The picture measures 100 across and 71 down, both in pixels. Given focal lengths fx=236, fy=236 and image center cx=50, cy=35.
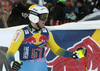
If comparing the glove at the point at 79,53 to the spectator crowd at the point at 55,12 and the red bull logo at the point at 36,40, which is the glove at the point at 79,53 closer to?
the red bull logo at the point at 36,40

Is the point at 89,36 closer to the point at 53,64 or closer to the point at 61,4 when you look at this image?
the point at 53,64

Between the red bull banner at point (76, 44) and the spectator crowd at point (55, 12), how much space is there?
4.52 feet

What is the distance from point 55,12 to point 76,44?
9.40ft

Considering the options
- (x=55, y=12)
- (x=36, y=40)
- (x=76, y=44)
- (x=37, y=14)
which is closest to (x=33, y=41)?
(x=36, y=40)

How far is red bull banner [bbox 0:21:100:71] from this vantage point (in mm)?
4418

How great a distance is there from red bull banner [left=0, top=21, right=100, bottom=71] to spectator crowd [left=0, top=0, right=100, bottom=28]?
1.38 m

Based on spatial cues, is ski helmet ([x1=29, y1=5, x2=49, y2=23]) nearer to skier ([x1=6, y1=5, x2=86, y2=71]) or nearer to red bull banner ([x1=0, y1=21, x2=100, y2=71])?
skier ([x1=6, y1=5, x2=86, y2=71])

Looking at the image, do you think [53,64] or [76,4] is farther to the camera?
[76,4]

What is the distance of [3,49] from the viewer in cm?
450

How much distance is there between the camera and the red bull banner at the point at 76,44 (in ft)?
14.5

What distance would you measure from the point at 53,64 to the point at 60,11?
10.0 feet

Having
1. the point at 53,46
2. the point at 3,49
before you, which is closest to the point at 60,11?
the point at 3,49

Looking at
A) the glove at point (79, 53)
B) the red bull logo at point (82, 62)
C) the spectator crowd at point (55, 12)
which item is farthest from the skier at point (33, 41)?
the spectator crowd at point (55, 12)

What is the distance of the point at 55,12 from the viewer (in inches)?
283
